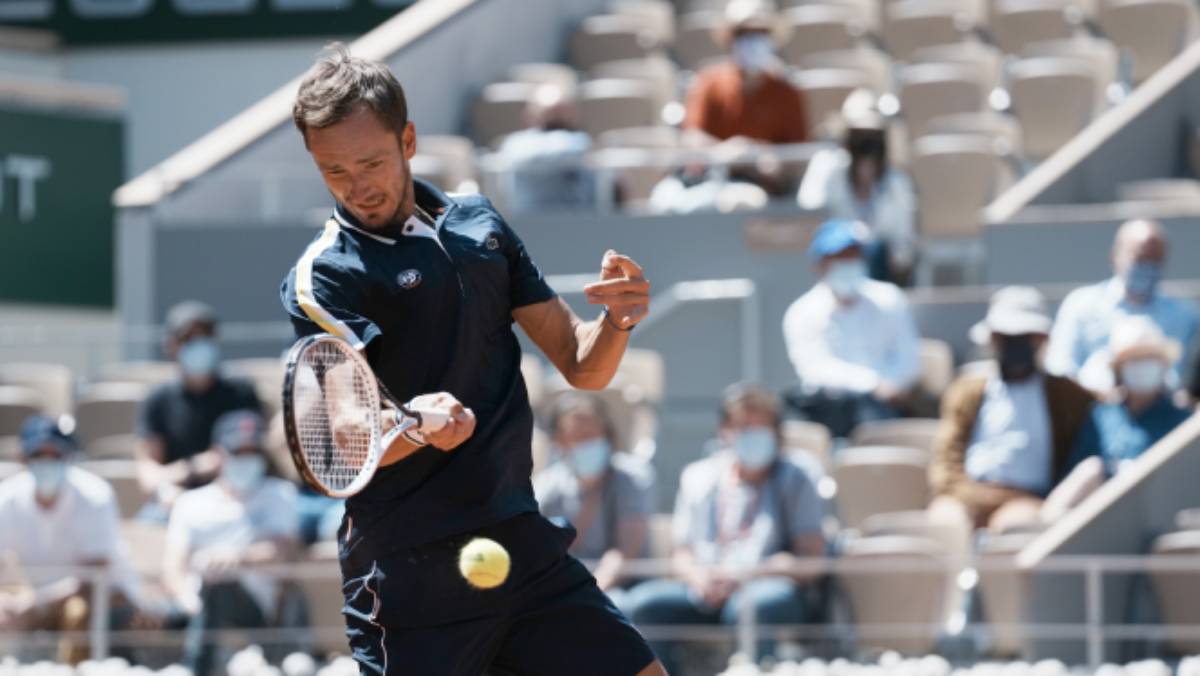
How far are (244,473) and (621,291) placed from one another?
5.44 metres

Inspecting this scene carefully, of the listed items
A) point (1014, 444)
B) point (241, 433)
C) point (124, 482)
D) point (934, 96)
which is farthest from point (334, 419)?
point (934, 96)

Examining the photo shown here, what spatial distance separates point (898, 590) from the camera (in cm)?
840

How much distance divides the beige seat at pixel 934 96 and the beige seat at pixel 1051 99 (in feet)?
Result: 0.74

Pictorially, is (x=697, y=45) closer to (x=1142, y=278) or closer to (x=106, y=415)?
(x=106, y=415)

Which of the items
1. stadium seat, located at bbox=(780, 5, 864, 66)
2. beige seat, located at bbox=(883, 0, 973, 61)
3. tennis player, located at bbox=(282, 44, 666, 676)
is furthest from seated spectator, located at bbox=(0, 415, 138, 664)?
beige seat, located at bbox=(883, 0, 973, 61)

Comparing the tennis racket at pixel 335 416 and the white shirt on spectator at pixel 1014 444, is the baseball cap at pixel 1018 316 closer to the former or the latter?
the white shirt on spectator at pixel 1014 444

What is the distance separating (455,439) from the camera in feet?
13.1

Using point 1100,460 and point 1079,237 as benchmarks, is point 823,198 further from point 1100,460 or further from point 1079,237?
point 1100,460

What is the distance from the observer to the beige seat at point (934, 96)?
1269 cm

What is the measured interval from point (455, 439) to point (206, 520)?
18.2 feet

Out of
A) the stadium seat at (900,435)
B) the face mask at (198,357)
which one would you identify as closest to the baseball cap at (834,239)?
the stadium seat at (900,435)

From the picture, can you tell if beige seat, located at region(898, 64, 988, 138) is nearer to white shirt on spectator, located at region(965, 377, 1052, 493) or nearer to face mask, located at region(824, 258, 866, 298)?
face mask, located at region(824, 258, 866, 298)

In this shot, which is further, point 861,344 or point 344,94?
point 861,344

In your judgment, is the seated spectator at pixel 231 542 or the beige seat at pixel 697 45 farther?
the beige seat at pixel 697 45
